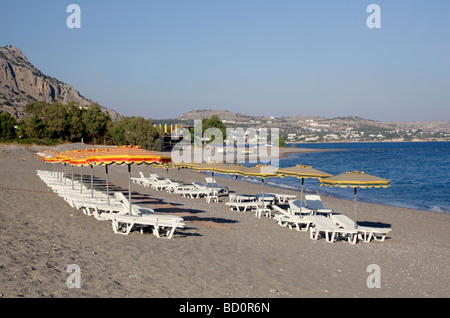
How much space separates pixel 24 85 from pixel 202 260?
137 meters

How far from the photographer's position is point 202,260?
7387mm

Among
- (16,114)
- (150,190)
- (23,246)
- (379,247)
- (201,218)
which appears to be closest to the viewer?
(23,246)

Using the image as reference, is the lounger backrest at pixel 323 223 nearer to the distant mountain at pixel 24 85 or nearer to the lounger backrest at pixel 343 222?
the lounger backrest at pixel 343 222

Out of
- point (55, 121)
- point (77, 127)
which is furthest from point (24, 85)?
point (55, 121)

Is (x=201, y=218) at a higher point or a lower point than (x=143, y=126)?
lower

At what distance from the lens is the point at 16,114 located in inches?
3482

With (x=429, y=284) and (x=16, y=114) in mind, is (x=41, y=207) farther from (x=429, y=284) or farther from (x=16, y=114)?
(x=16, y=114)

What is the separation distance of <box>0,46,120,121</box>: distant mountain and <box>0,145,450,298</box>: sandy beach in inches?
3826

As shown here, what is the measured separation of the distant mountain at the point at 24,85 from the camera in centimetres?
11169

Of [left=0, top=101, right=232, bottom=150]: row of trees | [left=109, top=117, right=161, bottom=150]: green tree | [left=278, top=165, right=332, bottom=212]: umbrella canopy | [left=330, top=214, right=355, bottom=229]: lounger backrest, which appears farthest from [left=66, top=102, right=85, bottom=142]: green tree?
[left=330, top=214, right=355, bottom=229]: lounger backrest

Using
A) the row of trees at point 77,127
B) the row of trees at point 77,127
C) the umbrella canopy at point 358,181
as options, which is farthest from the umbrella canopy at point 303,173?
the row of trees at point 77,127

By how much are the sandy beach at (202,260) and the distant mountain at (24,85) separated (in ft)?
319
